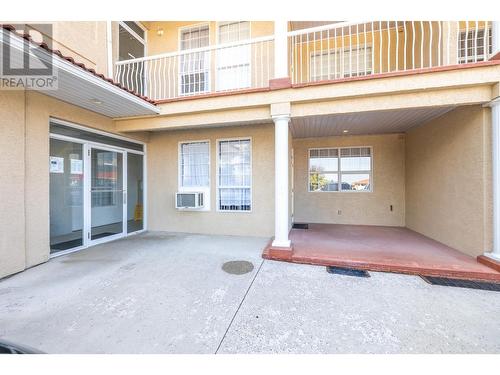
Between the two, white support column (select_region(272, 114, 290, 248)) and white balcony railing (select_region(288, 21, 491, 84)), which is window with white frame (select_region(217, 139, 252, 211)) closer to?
white support column (select_region(272, 114, 290, 248))

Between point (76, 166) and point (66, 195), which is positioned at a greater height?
point (76, 166)

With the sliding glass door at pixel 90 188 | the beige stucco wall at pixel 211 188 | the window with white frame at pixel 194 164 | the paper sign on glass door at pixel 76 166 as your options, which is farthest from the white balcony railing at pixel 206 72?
the paper sign on glass door at pixel 76 166

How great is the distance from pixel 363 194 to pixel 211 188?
4550mm

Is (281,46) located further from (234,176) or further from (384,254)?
(384,254)

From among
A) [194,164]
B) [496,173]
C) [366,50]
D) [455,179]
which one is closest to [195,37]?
[194,164]

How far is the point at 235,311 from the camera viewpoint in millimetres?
2484

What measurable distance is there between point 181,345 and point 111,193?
4572mm

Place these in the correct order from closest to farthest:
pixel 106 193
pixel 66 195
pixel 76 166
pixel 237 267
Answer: pixel 237 267 → pixel 66 195 → pixel 76 166 → pixel 106 193

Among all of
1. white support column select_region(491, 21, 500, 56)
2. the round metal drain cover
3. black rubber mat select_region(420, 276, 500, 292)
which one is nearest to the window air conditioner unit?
Result: the round metal drain cover

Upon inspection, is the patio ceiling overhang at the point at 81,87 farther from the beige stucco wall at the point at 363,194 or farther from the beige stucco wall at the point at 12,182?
the beige stucco wall at the point at 363,194

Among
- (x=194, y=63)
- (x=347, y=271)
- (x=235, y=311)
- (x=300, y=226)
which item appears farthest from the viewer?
(x=300, y=226)

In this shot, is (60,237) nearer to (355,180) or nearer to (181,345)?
(181,345)

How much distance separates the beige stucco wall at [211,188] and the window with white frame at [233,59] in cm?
141

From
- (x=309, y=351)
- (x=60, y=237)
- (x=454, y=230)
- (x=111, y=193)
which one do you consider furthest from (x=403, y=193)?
(x=60, y=237)
